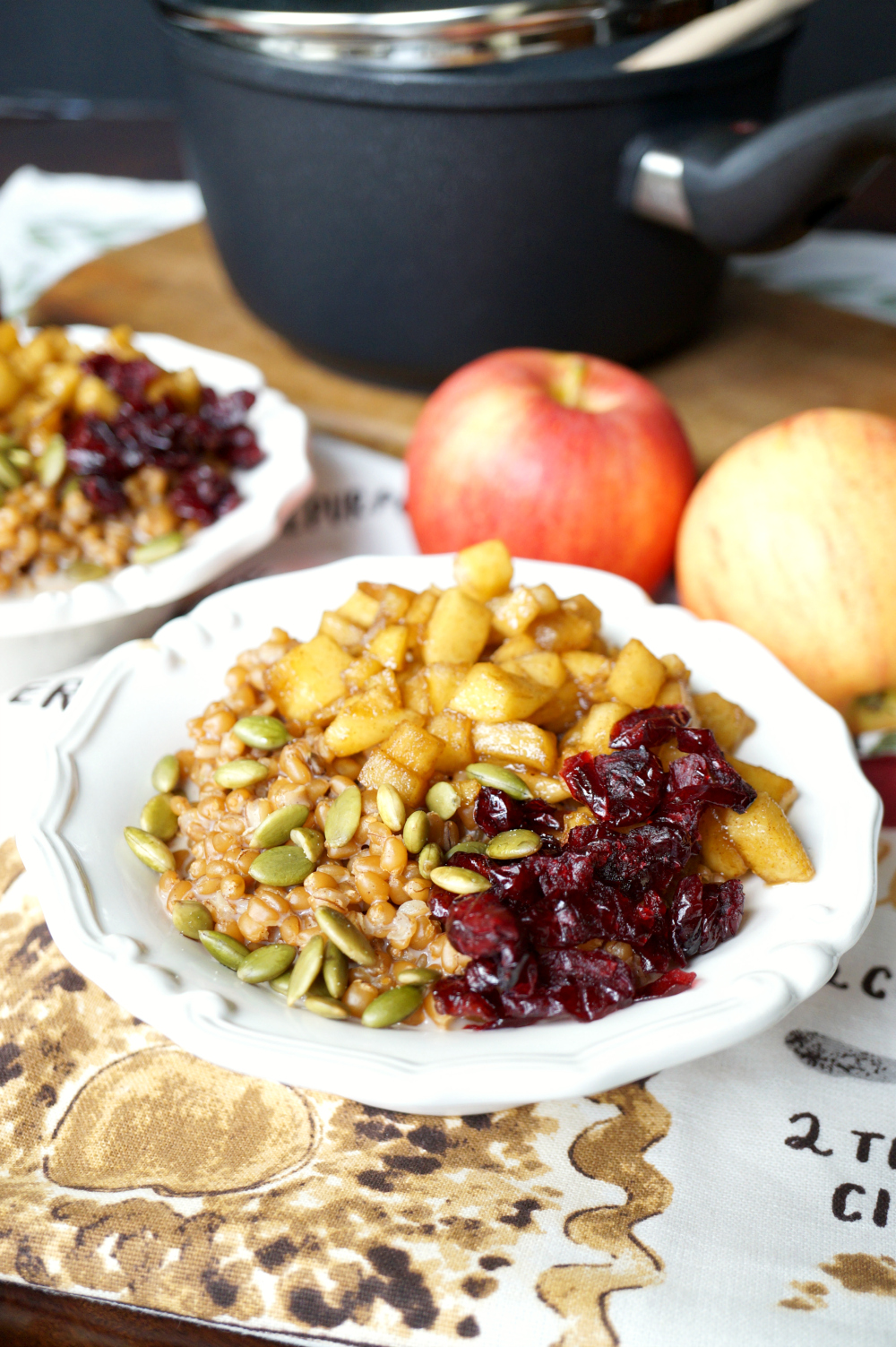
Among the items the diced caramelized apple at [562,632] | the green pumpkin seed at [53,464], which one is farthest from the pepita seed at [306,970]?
the green pumpkin seed at [53,464]

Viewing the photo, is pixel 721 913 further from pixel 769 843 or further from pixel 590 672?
pixel 590 672

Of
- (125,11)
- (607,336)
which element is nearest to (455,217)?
(607,336)

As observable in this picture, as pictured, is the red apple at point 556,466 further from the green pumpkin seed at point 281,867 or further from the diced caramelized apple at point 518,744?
the green pumpkin seed at point 281,867

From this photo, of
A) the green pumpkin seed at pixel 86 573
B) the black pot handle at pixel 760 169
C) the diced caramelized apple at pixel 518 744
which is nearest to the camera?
the diced caramelized apple at pixel 518 744

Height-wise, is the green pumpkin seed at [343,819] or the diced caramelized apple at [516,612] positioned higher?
the diced caramelized apple at [516,612]

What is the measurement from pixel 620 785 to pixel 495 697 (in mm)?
164

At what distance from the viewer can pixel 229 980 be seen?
0.97m

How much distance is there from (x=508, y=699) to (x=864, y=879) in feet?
1.20

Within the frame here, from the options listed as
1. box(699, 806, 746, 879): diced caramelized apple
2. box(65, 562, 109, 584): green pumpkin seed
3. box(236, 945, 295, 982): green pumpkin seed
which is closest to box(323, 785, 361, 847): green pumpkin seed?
box(236, 945, 295, 982): green pumpkin seed

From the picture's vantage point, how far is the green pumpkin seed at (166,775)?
1.16 meters

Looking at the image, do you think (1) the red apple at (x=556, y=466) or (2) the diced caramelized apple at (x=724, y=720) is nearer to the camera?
(2) the diced caramelized apple at (x=724, y=720)

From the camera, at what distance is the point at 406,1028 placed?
95cm

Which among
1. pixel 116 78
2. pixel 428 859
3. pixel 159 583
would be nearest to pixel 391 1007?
pixel 428 859

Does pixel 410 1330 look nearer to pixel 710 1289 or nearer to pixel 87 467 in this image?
pixel 710 1289
